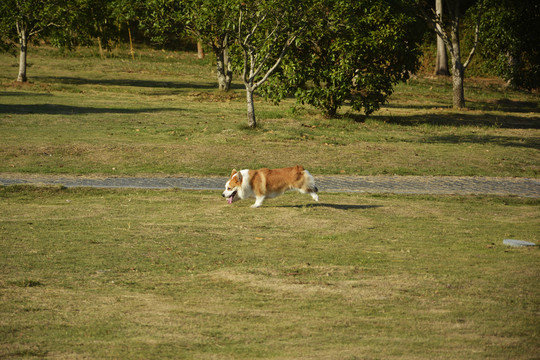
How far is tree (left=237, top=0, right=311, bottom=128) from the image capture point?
23.1 metres

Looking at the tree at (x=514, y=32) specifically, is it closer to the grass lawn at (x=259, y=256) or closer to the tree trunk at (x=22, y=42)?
the grass lawn at (x=259, y=256)

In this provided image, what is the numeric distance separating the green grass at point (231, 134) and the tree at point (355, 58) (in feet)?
3.60

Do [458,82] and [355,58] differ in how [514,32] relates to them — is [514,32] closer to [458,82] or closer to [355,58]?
[458,82]

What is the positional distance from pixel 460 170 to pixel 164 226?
416 inches

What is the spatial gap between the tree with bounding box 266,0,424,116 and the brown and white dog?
13672 millimetres

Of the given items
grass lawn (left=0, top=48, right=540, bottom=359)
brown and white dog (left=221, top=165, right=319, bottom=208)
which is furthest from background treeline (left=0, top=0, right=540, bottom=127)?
brown and white dog (left=221, top=165, right=319, bottom=208)

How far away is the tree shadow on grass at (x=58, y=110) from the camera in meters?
28.1

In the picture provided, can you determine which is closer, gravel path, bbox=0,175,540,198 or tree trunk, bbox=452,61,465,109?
gravel path, bbox=0,175,540,198

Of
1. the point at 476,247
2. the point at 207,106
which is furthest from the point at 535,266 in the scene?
the point at 207,106

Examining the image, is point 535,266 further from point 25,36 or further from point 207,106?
point 25,36

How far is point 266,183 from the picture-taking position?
A: 12688 mm

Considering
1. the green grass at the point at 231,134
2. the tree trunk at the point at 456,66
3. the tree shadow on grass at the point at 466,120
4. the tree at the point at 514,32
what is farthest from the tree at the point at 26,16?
the tree at the point at 514,32

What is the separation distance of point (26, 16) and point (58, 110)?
10.6m

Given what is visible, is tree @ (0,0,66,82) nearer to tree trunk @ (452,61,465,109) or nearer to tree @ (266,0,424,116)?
tree @ (266,0,424,116)
